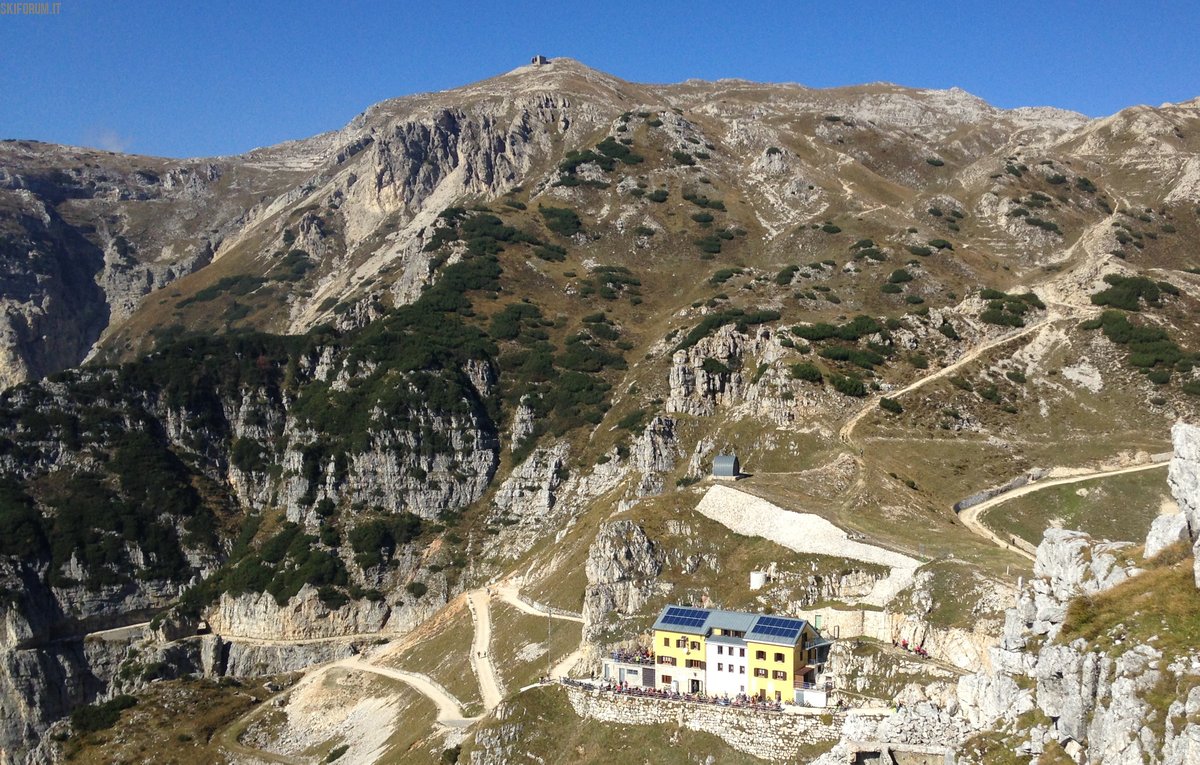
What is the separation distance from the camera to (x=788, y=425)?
119 meters

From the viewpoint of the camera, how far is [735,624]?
70750 millimetres

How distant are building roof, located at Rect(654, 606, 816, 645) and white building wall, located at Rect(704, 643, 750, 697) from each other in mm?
646

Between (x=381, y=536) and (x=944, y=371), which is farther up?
(x=944, y=371)

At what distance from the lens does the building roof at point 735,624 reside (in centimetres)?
6756

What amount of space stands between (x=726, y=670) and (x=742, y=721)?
14.4 ft

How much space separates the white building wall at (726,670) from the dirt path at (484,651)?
22.0 m

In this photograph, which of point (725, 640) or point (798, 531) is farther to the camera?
point (798, 531)

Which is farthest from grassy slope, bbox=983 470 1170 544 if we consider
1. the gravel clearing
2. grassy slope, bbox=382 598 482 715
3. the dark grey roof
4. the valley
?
grassy slope, bbox=382 598 482 715

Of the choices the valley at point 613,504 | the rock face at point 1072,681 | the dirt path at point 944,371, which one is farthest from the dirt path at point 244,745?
the rock face at point 1072,681

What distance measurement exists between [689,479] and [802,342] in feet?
86.2

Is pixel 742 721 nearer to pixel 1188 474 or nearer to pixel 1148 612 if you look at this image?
pixel 1148 612

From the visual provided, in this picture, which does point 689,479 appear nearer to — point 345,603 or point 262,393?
point 345,603

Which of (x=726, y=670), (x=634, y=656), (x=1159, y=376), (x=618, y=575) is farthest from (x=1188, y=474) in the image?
(x=1159, y=376)

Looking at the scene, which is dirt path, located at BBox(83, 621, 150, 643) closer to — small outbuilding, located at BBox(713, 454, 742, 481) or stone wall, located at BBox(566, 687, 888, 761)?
small outbuilding, located at BBox(713, 454, 742, 481)
